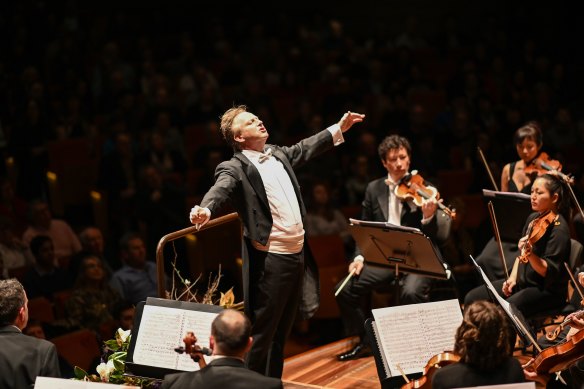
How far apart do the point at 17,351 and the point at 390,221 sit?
257 centimetres

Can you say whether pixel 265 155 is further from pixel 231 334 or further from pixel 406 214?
pixel 406 214

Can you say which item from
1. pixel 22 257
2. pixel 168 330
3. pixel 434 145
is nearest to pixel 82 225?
pixel 22 257

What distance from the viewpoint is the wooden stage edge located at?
15.4 feet

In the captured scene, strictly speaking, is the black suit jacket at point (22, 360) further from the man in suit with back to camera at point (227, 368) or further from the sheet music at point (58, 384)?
the man in suit with back to camera at point (227, 368)

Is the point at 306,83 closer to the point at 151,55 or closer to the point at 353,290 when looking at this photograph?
the point at 151,55

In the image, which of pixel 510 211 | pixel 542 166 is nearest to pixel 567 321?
pixel 510 211

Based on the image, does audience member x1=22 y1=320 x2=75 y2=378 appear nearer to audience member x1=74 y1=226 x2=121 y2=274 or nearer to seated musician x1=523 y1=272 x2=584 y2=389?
audience member x1=74 y1=226 x2=121 y2=274

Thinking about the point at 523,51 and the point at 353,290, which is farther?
the point at 523,51

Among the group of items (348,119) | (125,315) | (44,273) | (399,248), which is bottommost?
(125,315)

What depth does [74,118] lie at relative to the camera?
27.2 ft

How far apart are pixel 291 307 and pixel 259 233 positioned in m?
0.42

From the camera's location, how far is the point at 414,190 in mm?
5145

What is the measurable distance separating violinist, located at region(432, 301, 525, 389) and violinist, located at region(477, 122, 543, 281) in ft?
6.92

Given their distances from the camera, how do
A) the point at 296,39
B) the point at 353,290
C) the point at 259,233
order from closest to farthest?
the point at 259,233, the point at 353,290, the point at 296,39
